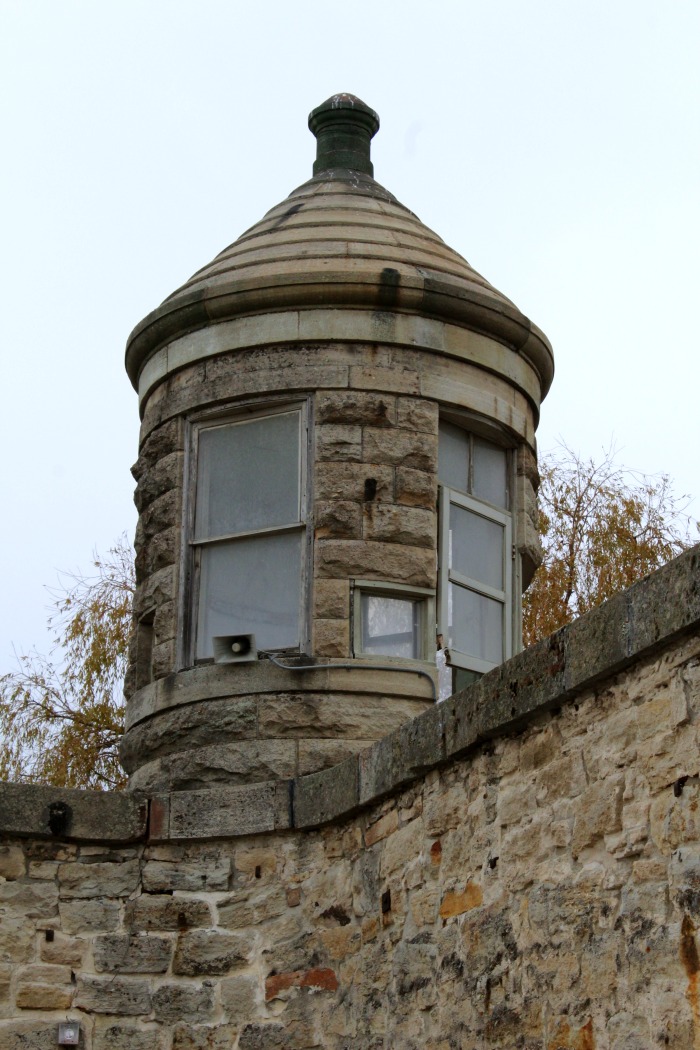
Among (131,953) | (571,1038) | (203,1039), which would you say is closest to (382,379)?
(131,953)

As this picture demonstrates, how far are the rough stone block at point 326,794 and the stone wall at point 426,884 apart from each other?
0.01m

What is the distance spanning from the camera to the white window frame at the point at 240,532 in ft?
27.8

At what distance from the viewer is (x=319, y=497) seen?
8523 mm

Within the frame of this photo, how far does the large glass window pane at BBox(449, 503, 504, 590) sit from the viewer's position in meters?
8.88

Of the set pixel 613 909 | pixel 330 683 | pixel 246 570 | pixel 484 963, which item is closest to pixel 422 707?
pixel 330 683

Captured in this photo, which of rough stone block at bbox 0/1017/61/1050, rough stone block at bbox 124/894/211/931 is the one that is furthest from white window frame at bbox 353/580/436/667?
rough stone block at bbox 0/1017/61/1050

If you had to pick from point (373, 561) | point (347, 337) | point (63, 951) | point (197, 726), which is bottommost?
point (63, 951)

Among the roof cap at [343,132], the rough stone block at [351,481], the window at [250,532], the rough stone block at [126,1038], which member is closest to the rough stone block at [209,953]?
the rough stone block at [126,1038]

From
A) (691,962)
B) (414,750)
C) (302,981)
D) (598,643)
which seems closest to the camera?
(691,962)

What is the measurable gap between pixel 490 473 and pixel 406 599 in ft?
3.33

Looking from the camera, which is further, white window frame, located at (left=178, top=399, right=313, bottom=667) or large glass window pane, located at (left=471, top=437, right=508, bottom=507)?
large glass window pane, located at (left=471, top=437, right=508, bottom=507)

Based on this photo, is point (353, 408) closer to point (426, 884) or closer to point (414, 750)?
point (414, 750)

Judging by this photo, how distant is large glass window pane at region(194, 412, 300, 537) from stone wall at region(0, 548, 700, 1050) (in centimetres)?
148

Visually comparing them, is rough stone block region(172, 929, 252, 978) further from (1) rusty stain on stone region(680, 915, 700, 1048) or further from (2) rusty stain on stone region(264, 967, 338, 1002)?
(1) rusty stain on stone region(680, 915, 700, 1048)
